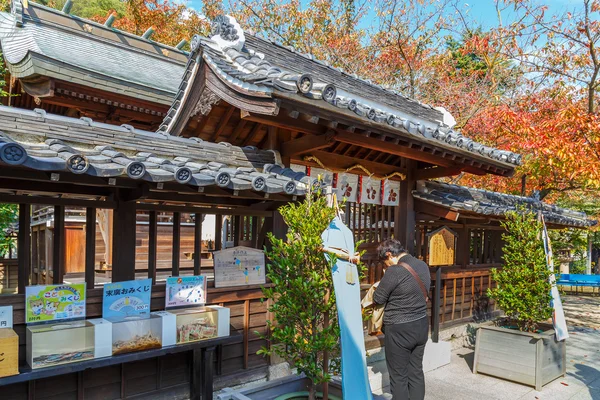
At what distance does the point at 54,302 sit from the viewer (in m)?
4.31

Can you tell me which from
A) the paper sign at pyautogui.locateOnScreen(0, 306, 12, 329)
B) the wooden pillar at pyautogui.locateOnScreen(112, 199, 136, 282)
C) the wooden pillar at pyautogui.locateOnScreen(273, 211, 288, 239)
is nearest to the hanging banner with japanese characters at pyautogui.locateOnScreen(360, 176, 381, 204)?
the wooden pillar at pyautogui.locateOnScreen(273, 211, 288, 239)

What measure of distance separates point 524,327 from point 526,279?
3.04 feet

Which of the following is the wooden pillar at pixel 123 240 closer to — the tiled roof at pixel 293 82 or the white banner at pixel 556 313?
the tiled roof at pixel 293 82

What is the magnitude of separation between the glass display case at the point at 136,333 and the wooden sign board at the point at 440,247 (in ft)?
16.3

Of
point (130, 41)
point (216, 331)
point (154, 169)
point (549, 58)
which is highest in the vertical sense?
point (130, 41)

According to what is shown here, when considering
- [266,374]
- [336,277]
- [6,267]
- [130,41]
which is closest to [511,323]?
[266,374]

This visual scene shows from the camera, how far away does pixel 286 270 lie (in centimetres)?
441

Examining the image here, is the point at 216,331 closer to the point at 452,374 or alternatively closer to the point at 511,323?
the point at 452,374

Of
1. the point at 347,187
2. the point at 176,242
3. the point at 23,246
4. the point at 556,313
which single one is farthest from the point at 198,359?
the point at 556,313

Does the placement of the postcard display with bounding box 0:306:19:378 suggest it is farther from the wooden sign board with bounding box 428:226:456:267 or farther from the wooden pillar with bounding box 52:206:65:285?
the wooden sign board with bounding box 428:226:456:267

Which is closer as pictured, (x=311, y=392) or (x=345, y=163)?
(x=311, y=392)

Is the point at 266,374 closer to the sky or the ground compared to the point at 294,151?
closer to the ground

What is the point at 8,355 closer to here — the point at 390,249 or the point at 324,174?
the point at 390,249

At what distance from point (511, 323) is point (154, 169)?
7251 mm
